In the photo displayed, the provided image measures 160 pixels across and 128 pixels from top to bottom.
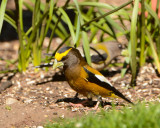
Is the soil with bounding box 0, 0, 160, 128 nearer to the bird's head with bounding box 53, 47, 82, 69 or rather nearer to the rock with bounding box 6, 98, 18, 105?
the rock with bounding box 6, 98, 18, 105

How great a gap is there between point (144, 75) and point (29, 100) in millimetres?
2110

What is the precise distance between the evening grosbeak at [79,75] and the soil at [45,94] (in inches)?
10.7

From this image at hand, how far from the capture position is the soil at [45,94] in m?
3.86

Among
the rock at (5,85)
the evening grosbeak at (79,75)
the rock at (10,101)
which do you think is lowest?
the rock at (10,101)

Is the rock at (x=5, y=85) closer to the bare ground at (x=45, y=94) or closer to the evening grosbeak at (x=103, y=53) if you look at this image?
the bare ground at (x=45, y=94)

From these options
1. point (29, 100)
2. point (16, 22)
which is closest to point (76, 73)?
point (29, 100)

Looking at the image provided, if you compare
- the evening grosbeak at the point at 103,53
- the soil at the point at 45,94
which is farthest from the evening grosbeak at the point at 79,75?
the evening grosbeak at the point at 103,53

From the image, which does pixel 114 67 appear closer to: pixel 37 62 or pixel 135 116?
pixel 37 62

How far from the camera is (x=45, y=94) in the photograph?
4.75m

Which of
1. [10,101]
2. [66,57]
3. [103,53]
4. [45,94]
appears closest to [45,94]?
[45,94]

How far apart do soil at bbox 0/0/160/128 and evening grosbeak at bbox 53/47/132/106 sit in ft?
0.89

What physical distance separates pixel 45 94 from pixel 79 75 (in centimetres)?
111

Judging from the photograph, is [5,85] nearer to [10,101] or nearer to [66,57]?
[10,101]

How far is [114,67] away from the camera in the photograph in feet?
20.0
